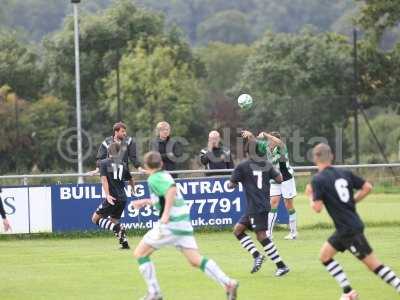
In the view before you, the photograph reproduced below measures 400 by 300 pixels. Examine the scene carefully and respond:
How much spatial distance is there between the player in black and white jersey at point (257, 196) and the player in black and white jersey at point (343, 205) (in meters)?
3.13

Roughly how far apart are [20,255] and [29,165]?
32281mm

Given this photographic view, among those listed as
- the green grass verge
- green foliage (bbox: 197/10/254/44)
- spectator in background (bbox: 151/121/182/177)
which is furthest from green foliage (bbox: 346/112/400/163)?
green foliage (bbox: 197/10/254/44)

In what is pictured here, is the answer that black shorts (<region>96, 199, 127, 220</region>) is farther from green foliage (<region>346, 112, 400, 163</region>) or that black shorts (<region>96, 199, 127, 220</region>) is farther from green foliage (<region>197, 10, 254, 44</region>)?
green foliage (<region>197, 10, 254, 44</region>)

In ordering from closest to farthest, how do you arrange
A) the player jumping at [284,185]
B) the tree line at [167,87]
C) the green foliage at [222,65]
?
the player jumping at [284,185], the tree line at [167,87], the green foliage at [222,65]

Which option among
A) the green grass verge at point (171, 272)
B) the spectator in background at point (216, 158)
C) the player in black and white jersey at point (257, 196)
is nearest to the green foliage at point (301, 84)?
the spectator in background at point (216, 158)

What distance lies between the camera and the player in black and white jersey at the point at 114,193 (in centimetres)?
2020

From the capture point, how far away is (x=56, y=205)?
23.6 metres

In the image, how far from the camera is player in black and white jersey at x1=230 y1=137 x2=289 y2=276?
15914mm

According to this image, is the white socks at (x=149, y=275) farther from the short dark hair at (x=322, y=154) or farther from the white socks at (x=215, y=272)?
the short dark hair at (x=322, y=154)

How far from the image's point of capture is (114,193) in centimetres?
2036

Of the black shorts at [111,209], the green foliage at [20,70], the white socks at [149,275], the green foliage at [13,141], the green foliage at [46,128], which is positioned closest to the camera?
the white socks at [149,275]

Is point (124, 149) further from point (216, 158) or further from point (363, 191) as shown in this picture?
point (363, 191)

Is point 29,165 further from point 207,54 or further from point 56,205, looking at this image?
point 207,54

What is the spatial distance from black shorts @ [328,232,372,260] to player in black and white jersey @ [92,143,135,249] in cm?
797
